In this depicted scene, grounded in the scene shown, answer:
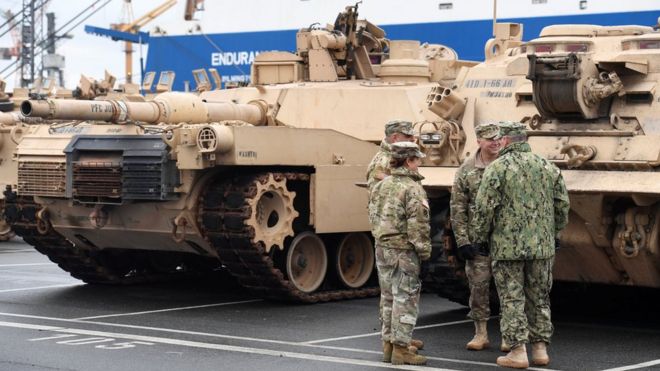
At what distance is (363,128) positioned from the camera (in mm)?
16547

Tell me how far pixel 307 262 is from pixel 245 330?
2846 mm

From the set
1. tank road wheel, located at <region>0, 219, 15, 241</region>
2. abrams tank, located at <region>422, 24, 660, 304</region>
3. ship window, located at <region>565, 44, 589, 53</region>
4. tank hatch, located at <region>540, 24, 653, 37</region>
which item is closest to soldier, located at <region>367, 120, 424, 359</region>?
abrams tank, located at <region>422, 24, 660, 304</region>

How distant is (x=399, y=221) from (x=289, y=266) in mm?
4589

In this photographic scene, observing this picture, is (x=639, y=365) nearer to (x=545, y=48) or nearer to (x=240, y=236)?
(x=545, y=48)

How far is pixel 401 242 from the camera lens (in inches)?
410

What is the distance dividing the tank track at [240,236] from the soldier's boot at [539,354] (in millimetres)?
4259

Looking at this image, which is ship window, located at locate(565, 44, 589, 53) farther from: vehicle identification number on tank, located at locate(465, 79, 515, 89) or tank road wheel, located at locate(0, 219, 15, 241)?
tank road wheel, located at locate(0, 219, 15, 241)

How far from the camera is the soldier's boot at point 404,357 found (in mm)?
10469

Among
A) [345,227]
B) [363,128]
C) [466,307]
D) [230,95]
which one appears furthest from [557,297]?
[230,95]

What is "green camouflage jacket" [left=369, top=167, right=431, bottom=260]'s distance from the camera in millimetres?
10359

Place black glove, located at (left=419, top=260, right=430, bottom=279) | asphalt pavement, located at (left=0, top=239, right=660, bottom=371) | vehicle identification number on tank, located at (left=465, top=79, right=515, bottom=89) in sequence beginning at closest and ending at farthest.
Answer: asphalt pavement, located at (left=0, top=239, right=660, bottom=371) < black glove, located at (left=419, top=260, right=430, bottom=279) < vehicle identification number on tank, located at (left=465, top=79, right=515, bottom=89)

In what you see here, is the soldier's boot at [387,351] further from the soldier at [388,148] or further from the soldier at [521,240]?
the soldier at [521,240]

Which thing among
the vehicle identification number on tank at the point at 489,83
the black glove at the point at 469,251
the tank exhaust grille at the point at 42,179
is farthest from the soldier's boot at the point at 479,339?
the tank exhaust grille at the point at 42,179

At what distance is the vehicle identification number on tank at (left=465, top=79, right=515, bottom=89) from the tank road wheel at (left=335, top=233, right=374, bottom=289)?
2.48 meters
